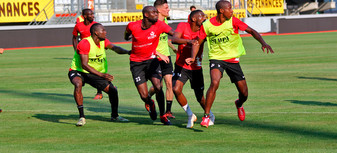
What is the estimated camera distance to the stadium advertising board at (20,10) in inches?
1869

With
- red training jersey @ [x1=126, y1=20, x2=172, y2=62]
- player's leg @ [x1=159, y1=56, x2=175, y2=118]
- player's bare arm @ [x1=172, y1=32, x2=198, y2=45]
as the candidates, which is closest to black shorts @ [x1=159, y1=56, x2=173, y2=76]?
player's leg @ [x1=159, y1=56, x2=175, y2=118]

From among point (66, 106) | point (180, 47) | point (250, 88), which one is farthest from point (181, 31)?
point (250, 88)

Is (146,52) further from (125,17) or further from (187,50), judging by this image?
(125,17)

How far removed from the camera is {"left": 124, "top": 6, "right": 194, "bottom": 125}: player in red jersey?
1013cm

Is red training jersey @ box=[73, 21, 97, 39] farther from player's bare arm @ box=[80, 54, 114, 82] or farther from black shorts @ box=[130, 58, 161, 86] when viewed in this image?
black shorts @ box=[130, 58, 161, 86]

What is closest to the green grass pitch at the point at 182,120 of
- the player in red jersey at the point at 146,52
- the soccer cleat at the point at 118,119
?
the soccer cleat at the point at 118,119

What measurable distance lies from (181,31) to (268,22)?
40.9 metres

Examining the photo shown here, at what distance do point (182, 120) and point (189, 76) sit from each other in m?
0.89

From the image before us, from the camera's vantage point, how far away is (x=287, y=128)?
9375 millimetres

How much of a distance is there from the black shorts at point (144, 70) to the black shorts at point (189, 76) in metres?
0.31

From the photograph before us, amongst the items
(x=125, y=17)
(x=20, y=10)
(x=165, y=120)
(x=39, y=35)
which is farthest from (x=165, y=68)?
(x=20, y=10)

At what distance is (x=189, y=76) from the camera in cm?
1034

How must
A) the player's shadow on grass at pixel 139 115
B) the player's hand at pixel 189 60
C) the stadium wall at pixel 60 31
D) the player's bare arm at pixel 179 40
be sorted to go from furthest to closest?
the stadium wall at pixel 60 31 → the player's shadow on grass at pixel 139 115 → the player's hand at pixel 189 60 → the player's bare arm at pixel 179 40

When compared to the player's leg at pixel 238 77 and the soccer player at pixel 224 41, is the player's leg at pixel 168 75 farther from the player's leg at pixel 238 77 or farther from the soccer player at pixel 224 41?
the player's leg at pixel 238 77
